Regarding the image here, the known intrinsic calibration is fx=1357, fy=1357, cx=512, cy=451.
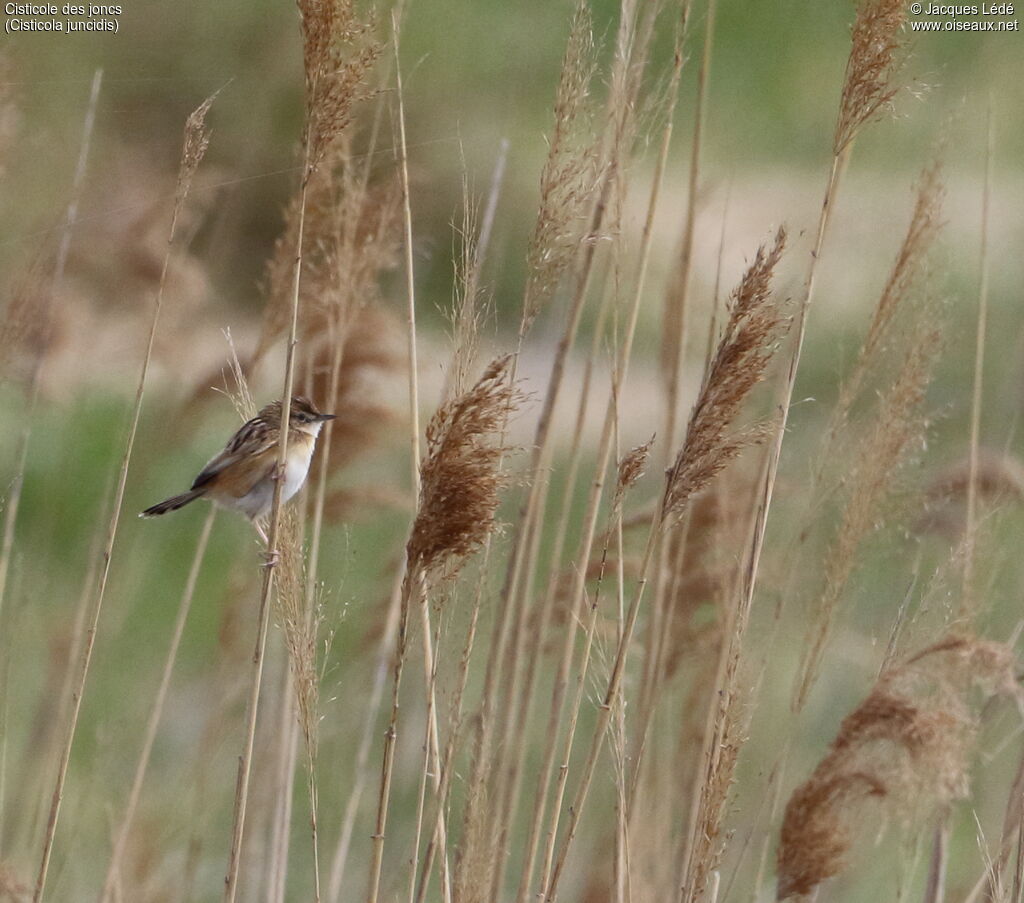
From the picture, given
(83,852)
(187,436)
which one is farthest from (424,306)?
(187,436)

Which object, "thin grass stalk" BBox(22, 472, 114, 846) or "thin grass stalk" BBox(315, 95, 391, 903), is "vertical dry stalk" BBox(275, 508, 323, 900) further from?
"thin grass stalk" BBox(22, 472, 114, 846)

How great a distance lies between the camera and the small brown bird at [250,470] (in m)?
2.96

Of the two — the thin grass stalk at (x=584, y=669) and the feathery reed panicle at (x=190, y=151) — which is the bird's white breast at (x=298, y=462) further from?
the feathery reed panicle at (x=190, y=151)

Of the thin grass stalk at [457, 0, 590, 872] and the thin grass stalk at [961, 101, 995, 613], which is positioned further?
the thin grass stalk at [961, 101, 995, 613]

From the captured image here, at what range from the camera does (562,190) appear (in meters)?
1.61

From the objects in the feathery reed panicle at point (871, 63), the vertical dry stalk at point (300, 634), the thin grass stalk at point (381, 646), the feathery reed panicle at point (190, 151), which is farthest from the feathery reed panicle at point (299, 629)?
the feathery reed panicle at point (871, 63)

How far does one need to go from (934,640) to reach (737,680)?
1.70 ft

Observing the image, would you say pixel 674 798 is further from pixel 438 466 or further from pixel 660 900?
pixel 438 466

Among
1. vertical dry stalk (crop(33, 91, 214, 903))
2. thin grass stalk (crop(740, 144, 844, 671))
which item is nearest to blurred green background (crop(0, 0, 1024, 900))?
thin grass stalk (crop(740, 144, 844, 671))

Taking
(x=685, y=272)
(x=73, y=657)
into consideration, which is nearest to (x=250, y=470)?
(x=73, y=657)

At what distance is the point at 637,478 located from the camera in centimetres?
167

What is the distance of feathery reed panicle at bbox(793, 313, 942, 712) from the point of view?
6.72 feet

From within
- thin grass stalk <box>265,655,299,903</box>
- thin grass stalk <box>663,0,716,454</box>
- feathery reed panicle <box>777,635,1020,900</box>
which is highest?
thin grass stalk <box>663,0,716,454</box>

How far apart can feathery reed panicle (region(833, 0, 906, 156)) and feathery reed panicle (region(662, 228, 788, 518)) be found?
0.28m
